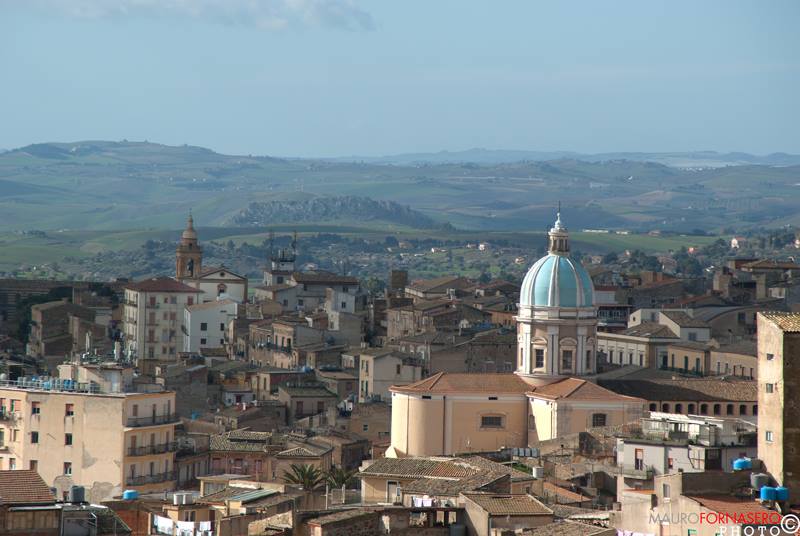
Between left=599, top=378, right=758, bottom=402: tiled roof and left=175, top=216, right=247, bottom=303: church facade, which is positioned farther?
left=175, top=216, right=247, bottom=303: church facade

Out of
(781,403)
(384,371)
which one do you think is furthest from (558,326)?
(781,403)

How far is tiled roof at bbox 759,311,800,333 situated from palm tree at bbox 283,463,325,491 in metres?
15.4

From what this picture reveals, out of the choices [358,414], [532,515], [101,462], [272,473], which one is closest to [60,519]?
[532,515]

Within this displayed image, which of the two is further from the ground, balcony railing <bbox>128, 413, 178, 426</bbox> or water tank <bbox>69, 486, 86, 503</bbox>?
water tank <bbox>69, 486, 86, 503</bbox>

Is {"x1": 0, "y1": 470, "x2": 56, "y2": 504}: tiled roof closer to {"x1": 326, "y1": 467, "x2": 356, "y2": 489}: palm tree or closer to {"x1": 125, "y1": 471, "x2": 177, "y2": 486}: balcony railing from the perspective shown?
{"x1": 326, "y1": 467, "x2": 356, "y2": 489}: palm tree

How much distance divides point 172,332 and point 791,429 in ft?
265

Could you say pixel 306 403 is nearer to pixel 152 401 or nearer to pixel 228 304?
pixel 152 401

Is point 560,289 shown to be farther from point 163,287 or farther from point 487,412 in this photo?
point 163,287

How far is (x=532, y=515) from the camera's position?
39.9 metres

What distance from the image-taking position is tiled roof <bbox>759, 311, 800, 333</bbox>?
1585 inches

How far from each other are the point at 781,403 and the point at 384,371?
49.0 m

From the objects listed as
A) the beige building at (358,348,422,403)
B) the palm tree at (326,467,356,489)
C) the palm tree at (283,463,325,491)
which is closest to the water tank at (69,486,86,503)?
the palm tree at (283,463,325,491)

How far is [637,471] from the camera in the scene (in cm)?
4738

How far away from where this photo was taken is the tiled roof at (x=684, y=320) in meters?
101
